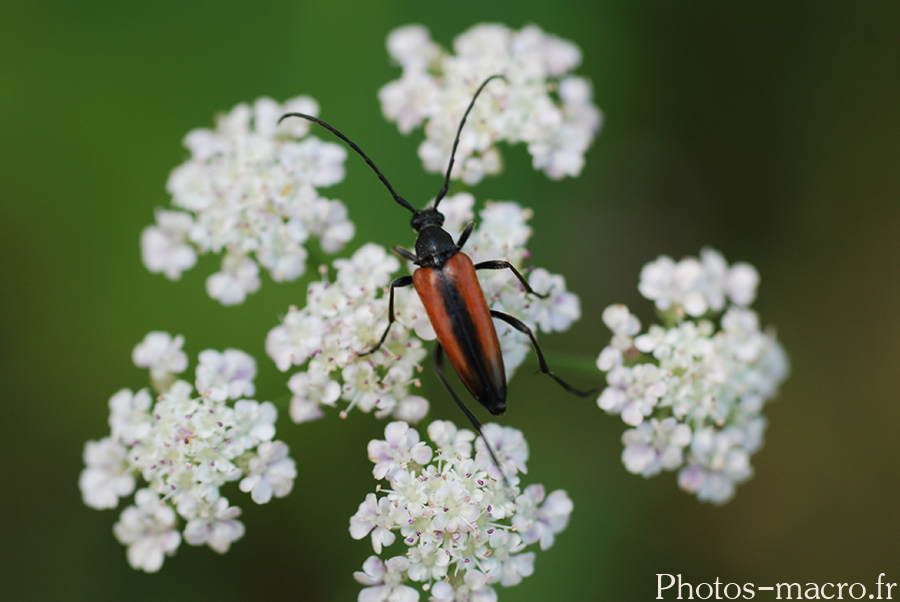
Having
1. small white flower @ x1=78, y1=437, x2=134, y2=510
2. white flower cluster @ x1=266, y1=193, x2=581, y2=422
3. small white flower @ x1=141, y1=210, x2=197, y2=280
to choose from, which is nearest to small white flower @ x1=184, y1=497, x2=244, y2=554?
small white flower @ x1=78, y1=437, x2=134, y2=510

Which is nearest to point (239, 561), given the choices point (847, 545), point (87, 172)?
point (87, 172)

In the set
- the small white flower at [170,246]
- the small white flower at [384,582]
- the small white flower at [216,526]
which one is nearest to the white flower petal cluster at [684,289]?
the small white flower at [384,582]

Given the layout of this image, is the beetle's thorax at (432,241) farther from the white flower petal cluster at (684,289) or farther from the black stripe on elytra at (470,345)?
the white flower petal cluster at (684,289)

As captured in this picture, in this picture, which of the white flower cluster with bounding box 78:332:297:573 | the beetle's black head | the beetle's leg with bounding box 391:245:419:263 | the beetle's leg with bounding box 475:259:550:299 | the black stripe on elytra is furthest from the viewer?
the beetle's black head

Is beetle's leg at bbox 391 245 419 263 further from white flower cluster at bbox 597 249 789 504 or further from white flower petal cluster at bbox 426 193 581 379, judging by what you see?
white flower cluster at bbox 597 249 789 504

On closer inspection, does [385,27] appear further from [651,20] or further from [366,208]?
[651,20]

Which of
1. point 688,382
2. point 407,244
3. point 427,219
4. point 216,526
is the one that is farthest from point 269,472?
point 688,382

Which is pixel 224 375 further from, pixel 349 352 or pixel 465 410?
pixel 465 410
